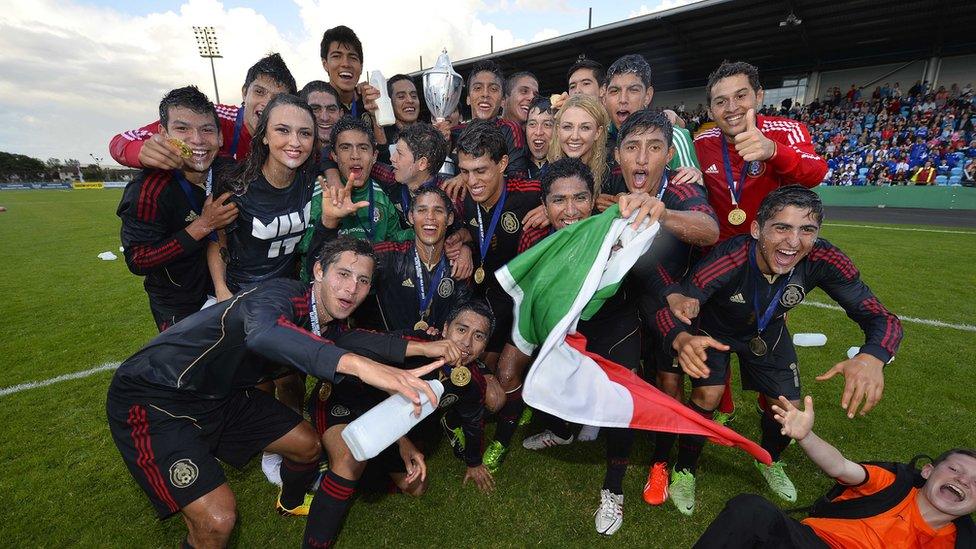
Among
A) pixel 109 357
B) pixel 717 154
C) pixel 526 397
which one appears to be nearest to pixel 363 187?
pixel 526 397

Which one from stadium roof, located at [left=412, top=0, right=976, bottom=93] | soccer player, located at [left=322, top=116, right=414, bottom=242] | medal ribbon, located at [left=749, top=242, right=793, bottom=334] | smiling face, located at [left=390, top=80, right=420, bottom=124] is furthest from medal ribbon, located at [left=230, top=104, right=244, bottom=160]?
stadium roof, located at [left=412, top=0, right=976, bottom=93]

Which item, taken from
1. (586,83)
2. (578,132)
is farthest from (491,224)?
(586,83)

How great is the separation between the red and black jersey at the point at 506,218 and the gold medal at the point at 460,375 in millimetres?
1107

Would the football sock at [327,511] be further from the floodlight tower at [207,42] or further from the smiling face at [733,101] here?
the floodlight tower at [207,42]

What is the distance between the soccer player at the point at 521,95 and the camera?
17.3 ft

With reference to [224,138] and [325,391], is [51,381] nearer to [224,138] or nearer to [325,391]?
[224,138]

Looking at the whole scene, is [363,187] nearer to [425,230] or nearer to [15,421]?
[425,230]

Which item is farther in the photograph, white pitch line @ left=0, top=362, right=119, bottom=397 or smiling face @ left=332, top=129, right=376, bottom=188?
white pitch line @ left=0, top=362, right=119, bottom=397

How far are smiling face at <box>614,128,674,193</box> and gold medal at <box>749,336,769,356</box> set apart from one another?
1296 millimetres

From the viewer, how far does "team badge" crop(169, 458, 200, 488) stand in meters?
2.54

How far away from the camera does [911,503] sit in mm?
2344

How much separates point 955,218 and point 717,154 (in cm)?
1882

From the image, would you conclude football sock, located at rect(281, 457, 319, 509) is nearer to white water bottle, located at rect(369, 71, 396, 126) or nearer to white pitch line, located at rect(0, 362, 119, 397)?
white pitch line, located at rect(0, 362, 119, 397)

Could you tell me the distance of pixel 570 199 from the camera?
10.4ft
